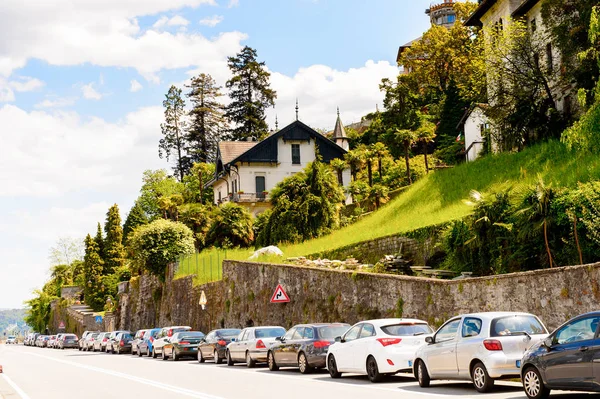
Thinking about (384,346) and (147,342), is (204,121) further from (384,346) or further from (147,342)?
(384,346)

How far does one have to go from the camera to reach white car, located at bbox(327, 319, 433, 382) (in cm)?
1798

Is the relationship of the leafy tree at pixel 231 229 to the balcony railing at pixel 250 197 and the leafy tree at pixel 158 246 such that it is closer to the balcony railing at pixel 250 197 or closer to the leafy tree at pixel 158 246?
the leafy tree at pixel 158 246

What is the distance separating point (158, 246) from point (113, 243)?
1543 inches

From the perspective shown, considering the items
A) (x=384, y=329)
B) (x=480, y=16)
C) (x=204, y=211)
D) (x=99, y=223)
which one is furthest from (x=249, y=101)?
(x=384, y=329)

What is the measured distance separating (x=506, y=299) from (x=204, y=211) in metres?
47.8

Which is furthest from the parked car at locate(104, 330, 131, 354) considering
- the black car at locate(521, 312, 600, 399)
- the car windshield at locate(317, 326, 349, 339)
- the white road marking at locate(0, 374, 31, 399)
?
the black car at locate(521, 312, 600, 399)

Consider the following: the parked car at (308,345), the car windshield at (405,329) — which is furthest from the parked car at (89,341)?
the car windshield at (405,329)

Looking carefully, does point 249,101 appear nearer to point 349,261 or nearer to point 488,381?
point 349,261

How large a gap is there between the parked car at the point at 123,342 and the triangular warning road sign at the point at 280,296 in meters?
16.3

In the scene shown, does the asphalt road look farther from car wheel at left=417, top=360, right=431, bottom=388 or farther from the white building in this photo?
the white building

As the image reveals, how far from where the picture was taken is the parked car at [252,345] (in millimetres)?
26125

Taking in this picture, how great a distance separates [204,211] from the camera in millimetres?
65812

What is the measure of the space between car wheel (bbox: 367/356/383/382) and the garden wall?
12.8 feet

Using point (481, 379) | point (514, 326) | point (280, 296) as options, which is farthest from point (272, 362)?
point (514, 326)
